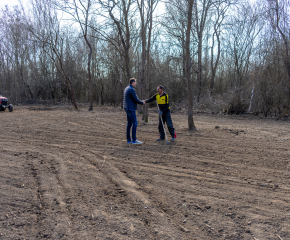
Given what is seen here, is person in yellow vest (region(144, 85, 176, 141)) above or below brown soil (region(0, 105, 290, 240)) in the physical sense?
above

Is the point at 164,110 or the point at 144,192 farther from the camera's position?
the point at 164,110

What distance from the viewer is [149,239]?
2.80 m

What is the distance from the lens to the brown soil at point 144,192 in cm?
299

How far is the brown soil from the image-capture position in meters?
2.99

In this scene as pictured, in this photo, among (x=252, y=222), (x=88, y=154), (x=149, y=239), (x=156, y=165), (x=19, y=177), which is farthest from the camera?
(x=88, y=154)

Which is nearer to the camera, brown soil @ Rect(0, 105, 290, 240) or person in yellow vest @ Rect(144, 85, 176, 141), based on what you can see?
brown soil @ Rect(0, 105, 290, 240)

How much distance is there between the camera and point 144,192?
406 centimetres

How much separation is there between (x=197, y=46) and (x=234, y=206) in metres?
Result: 23.9

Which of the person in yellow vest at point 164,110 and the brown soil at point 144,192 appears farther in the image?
the person in yellow vest at point 164,110

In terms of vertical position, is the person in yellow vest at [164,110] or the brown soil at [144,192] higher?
the person in yellow vest at [164,110]

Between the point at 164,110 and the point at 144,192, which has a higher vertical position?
the point at 164,110

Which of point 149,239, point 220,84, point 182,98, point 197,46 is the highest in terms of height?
point 197,46

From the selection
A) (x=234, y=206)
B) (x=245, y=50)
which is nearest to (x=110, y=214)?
(x=234, y=206)

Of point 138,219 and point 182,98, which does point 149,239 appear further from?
point 182,98
